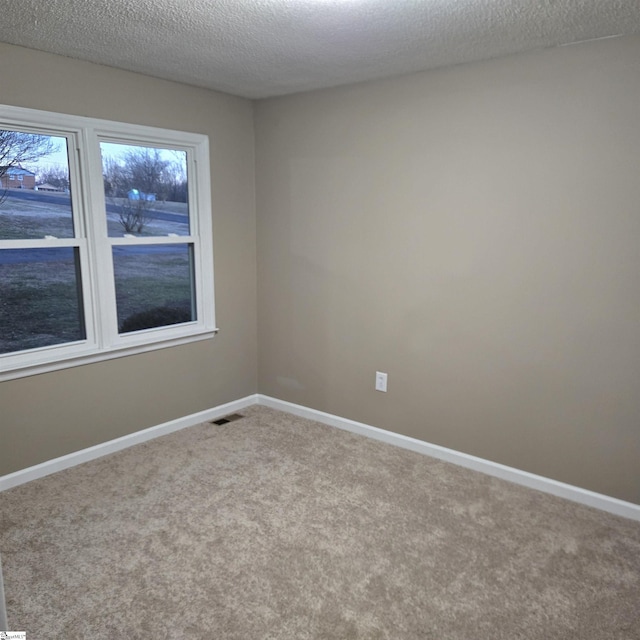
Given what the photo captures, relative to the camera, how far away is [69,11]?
2049mm

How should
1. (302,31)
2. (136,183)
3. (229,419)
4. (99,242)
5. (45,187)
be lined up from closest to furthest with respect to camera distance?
(302,31) → (45,187) → (99,242) → (136,183) → (229,419)

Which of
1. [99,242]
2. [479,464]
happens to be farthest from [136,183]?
[479,464]

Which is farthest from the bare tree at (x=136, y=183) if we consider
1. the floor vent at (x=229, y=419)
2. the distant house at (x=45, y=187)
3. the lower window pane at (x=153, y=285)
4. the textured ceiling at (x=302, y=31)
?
the floor vent at (x=229, y=419)

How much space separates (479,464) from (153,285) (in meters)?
2.33

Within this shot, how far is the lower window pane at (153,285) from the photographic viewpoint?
10.6 feet

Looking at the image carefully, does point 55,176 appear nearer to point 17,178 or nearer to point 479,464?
point 17,178

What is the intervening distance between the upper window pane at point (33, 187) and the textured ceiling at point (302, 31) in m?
0.47

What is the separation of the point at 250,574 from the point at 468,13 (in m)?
2.43

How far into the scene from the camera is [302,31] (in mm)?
2256

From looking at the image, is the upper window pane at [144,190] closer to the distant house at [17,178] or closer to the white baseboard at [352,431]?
the distant house at [17,178]

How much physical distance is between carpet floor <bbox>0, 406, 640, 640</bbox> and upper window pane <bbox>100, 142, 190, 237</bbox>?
4.70 feet

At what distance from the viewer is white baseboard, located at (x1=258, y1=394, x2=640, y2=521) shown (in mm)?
2629

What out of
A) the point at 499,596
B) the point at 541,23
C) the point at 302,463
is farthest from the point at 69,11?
the point at 499,596

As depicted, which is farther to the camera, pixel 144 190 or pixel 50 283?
pixel 144 190
